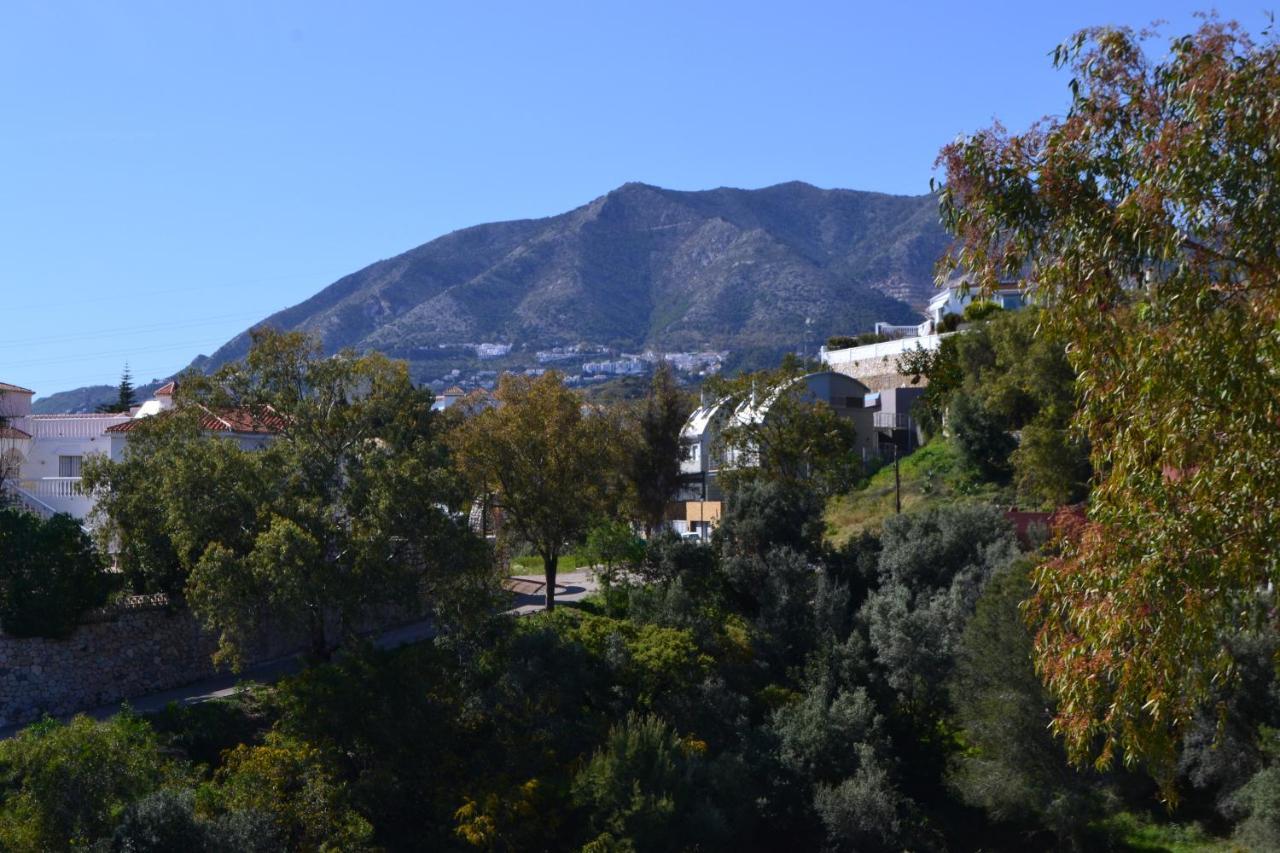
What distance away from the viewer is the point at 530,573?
47344 millimetres

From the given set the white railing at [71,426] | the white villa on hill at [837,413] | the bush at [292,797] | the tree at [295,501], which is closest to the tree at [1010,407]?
the white villa on hill at [837,413]

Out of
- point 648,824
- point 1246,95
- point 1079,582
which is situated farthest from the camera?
point 648,824

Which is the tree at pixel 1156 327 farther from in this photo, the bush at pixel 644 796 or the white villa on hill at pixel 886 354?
the white villa on hill at pixel 886 354

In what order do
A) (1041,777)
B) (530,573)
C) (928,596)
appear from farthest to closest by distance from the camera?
1. (530,573)
2. (928,596)
3. (1041,777)

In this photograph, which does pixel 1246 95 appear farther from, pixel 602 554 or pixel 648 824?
pixel 602 554

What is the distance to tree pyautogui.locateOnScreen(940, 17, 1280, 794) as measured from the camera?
32.9ft

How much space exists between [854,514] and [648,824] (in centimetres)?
2394

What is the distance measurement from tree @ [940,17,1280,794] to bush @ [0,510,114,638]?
21.8m

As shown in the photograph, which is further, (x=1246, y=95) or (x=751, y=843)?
(x=751, y=843)

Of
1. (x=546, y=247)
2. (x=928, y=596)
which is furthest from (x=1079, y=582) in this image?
(x=546, y=247)

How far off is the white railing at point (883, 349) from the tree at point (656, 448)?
51.3 ft

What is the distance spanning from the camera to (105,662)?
1094 inches

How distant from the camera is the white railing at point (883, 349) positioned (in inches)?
2311

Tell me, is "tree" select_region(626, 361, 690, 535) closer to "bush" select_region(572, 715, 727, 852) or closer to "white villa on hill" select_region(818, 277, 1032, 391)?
"white villa on hill" select_region(818, 277, 1032, 391)
